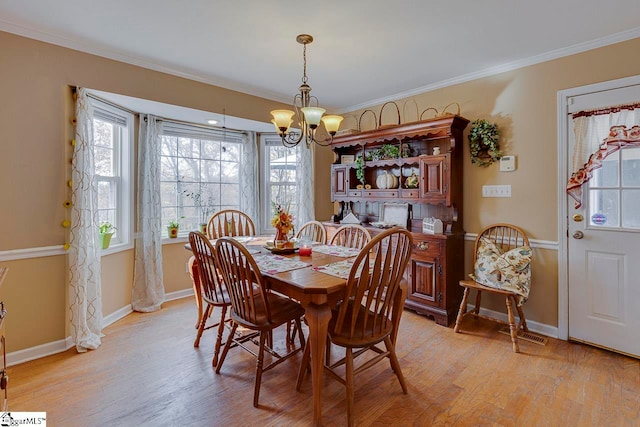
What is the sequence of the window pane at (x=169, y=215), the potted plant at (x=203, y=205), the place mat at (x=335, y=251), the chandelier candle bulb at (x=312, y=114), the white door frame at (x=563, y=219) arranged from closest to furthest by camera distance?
1. the chandelier candle bulb at (x=312, y=114)
2. the place mat at (x=335, y=251)
3. the white door frame at (x=563, y=219)
4. the window pane at (x=169, y=215)
5. the potted plant at (x=203, y=205)

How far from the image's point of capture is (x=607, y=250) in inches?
98.0

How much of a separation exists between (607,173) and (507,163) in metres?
0.71

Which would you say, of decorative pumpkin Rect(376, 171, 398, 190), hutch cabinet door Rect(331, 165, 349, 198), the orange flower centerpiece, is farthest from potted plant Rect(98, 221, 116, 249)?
decorative pumpkin Rect(376, 171, 398, 190)

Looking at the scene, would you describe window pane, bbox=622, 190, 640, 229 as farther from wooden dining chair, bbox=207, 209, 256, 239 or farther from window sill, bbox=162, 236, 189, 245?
window sill, bbox=162, 236, 189, 245

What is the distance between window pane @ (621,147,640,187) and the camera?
7.67ft

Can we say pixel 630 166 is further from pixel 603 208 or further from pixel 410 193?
pixel 410 193

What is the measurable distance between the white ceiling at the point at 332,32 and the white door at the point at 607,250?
664mm

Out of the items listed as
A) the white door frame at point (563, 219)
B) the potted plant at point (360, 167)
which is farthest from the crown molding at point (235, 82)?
the potted plant at point (360, 167)

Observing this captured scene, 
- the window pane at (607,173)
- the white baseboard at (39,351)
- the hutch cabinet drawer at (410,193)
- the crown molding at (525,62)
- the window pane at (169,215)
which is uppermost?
the crown molding at (525,62)

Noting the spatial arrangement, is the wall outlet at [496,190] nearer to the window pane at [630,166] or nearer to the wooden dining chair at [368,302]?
the window pane at [630,166]

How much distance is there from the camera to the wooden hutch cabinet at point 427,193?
3031mm

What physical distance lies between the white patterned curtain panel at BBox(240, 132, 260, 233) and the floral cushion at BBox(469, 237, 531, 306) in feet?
8.95

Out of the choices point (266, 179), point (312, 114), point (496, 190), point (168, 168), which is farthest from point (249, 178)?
point (496, 190)

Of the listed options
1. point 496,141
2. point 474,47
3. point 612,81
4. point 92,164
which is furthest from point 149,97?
point 612,81
